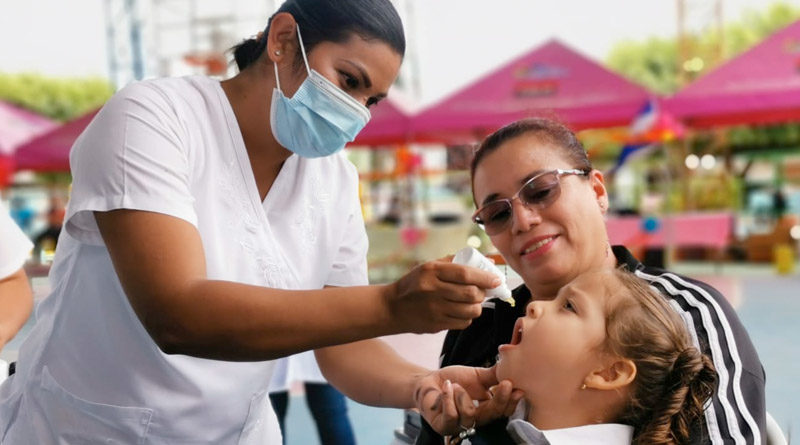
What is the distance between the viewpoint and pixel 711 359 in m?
1.36

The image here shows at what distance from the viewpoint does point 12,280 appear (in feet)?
5.99

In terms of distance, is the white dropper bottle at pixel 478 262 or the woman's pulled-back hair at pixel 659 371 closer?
the white dropper bottle at pixel 478 262

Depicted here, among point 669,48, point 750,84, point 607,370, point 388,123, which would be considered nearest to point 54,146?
point 388,123

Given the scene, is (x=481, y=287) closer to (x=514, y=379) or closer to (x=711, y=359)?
(x=514, y=379)

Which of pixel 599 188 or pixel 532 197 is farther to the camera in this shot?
pixel 599 188

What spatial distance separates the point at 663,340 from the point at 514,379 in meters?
0.28

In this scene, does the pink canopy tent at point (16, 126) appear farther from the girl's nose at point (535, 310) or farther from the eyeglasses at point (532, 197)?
the girl's nose at point (535, 310)

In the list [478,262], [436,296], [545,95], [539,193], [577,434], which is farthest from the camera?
[545,95]

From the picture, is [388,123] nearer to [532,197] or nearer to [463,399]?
[532,197]

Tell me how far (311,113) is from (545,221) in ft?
1.85

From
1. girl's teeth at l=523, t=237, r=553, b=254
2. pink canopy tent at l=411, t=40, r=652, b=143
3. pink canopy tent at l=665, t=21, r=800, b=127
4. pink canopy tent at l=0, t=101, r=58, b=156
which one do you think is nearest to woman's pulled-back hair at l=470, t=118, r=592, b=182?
girl's teeth at l=523, t=237, r=553, b=254

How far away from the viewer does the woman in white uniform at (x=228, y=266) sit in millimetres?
1043

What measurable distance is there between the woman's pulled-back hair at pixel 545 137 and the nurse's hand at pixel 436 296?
77 cm

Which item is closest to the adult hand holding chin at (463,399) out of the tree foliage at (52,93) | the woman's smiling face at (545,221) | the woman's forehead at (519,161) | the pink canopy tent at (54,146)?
the woman's smiling face at (545,221)
